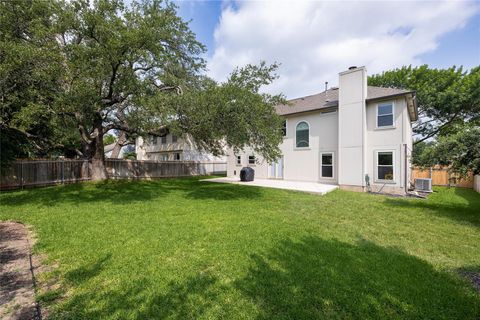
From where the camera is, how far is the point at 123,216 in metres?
6.29

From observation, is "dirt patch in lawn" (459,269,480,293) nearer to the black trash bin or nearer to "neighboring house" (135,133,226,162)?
the black trash bin

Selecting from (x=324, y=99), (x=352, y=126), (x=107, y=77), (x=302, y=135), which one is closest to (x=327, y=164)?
(x=302, y=135)

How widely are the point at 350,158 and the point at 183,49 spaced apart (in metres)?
11.8

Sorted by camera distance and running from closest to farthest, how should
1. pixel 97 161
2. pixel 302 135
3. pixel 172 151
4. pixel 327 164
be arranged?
pixel 97 161
pixel 327 164
pixel 302 135
pixel 172 151

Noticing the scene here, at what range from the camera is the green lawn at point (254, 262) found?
8.53ft

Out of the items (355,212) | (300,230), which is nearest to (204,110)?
(300,230)

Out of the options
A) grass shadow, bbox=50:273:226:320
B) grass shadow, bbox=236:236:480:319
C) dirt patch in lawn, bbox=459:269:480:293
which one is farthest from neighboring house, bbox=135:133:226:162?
dirt patch in lawn, bbox=459:269:480:293

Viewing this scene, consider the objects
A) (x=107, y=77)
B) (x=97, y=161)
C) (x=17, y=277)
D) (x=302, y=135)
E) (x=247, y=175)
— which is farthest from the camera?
(x=247, y=175)

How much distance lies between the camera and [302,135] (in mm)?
15328

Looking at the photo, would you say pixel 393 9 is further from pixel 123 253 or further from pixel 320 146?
pixel 123 253

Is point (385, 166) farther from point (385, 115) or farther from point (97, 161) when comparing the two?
point (97, 161)

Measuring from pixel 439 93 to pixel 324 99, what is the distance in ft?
42.6

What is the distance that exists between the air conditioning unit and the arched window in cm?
638

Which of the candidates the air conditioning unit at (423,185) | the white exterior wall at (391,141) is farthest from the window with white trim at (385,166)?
the air conditioning unit at (423,185)
